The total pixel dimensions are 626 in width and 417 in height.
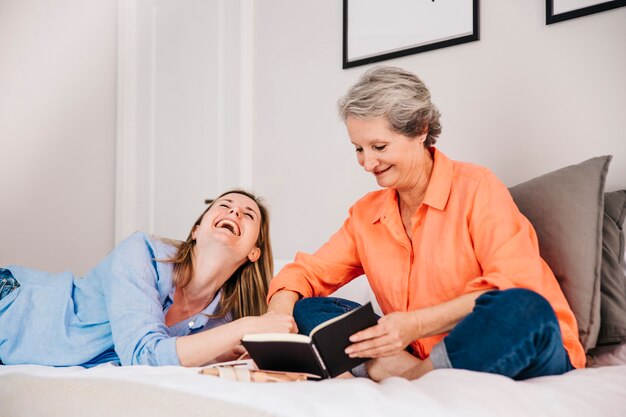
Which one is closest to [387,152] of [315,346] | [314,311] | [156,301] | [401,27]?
[314,311]

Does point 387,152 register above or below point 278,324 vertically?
above

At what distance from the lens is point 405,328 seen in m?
1.33

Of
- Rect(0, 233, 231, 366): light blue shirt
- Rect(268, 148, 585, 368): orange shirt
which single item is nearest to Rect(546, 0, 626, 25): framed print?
Rect(268, 148, 585, 368): orange shirt

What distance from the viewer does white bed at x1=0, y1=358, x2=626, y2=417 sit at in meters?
0.89

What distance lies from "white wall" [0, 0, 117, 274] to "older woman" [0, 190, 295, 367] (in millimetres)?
1671

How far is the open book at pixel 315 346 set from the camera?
48.1 inches

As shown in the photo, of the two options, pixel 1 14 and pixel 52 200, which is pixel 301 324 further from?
pixel 1 14

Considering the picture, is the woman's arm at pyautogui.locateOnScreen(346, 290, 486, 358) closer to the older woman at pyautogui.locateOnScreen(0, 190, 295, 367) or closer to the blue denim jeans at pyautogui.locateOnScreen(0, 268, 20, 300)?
the older woman at pyautogui.locateOnScreen(0, 190, 295, 367)

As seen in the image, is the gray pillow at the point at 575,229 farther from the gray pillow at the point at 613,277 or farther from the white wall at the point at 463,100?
the white wall at the point at 463,100

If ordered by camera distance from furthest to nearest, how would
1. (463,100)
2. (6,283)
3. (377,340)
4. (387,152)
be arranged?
(463,100)
(6,283)
(387,152)
(377,340)

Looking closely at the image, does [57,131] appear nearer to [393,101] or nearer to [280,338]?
[393,101]

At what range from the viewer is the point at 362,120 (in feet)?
5.30

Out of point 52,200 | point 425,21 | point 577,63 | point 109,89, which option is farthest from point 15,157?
point 577,63

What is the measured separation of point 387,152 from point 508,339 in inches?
25.0
